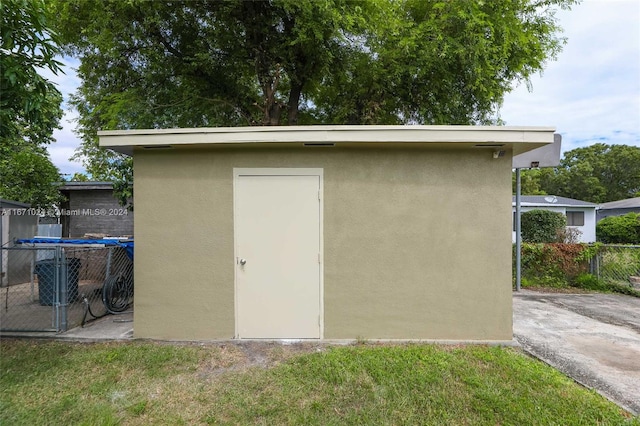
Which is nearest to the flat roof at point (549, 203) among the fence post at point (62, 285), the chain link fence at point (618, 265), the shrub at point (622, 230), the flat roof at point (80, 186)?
the shrub at point (622, 230)

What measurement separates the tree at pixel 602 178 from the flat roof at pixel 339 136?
32.9 m

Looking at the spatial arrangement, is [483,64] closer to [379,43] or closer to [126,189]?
[379,43]

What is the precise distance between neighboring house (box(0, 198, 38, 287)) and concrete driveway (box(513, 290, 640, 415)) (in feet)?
32.7

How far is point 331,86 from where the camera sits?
800 centimetres

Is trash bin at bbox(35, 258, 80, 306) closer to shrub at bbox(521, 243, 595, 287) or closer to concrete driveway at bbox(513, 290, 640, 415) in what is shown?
concrete driveway at bbox(513, 290, 640, 415)

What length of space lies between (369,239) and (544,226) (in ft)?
30.0

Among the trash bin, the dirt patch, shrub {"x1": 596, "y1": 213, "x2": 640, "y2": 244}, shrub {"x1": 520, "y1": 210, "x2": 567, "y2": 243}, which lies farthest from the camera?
shrub {"x1": 596, "y1": 213, "x2": 640, "y2": 244}

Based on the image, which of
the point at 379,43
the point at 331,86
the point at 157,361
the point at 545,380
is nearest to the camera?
the point at 545,380

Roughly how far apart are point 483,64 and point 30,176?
11353mm

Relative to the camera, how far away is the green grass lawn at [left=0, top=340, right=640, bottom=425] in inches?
99.6

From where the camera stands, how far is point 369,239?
155 inches

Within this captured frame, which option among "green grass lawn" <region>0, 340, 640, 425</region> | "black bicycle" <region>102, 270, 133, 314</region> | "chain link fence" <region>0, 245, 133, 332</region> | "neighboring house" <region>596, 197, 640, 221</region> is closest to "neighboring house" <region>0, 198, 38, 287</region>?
"chain link fence" <region>0, 245, 133, 332</region>

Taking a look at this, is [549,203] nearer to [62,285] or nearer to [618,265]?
[618,265]

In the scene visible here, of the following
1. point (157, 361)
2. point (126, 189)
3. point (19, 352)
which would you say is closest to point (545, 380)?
point (157, 361)
